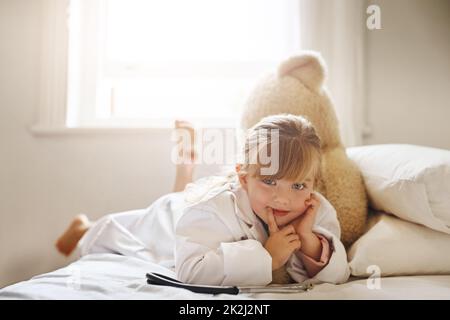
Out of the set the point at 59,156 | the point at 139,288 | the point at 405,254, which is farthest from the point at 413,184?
the point at 59,156

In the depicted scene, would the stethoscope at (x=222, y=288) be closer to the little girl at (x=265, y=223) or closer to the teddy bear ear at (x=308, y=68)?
the little girl at (x=265, y=223)

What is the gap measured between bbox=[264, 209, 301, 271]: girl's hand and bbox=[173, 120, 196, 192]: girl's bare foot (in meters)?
0.58

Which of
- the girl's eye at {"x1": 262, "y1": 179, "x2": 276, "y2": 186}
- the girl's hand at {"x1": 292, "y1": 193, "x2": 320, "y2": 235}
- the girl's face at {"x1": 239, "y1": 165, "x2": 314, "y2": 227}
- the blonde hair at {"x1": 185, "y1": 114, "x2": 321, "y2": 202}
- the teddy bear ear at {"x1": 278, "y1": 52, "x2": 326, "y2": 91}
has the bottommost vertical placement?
the girl's hand at {"x1": 292, "y1": 193, "x2": 320, "y2": 235}

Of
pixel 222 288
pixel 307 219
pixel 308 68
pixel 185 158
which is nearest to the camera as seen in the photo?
pixel 222 288

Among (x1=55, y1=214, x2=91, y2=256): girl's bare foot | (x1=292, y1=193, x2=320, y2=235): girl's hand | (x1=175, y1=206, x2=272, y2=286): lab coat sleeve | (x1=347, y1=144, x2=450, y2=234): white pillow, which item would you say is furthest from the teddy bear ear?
(x1=55, y1=214, x2=91, y2=256): girl's bare foot

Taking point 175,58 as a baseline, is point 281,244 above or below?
below

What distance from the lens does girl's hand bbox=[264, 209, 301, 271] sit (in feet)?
2.34

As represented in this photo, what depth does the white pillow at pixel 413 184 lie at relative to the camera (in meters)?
0.75

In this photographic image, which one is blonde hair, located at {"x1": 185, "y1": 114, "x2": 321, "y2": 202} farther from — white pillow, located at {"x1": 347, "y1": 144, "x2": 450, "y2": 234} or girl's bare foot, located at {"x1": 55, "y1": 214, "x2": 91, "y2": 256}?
girl's bare foot, located at {"x1": 55, "y1": 214, "x2": 91, "y2": 256}

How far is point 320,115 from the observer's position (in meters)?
1.01

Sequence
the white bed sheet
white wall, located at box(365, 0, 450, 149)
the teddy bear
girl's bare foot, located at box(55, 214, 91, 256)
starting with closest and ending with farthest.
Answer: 1. the white bed sheet
2. the teddy bear
3. white wall, located at box(365, 0, 450, 149)
4. girl's bare foot, located at box(55, 214, 91, 256)

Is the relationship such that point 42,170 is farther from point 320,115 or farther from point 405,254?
point 405,254

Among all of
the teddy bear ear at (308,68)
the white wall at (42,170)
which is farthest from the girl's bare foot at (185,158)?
the teddy bear ear at (308,68)

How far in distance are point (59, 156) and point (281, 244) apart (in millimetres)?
951
